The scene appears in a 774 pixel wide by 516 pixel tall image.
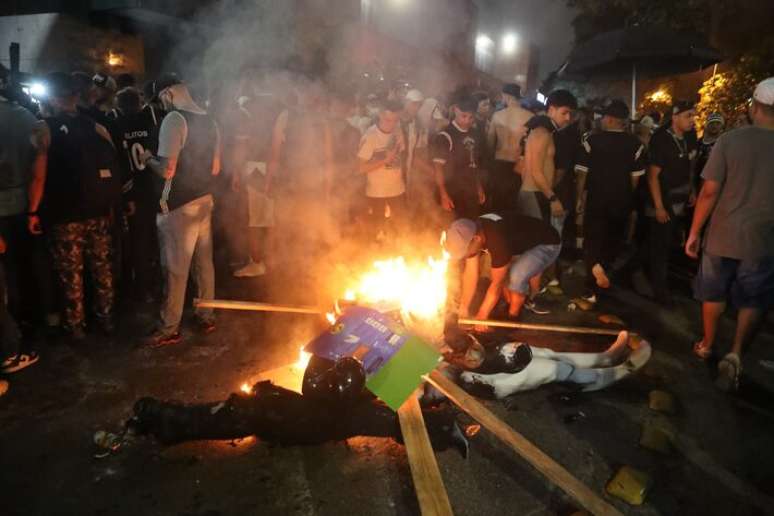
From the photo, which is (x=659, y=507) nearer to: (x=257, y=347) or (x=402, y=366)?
(x=402, y=366)

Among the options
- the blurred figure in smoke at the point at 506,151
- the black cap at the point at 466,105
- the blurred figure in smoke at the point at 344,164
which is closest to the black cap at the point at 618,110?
the blurred figure in smoke at the point at 506,151

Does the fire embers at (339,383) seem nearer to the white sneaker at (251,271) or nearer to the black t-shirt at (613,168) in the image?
the white sneaker at (251,271)

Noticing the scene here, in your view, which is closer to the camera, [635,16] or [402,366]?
[402,366]

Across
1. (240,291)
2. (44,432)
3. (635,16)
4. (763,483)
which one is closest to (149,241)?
(240,291)

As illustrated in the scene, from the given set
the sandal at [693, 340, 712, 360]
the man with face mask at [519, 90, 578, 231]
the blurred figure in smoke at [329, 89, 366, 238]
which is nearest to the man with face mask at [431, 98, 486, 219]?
the man with face mask at [519, 90, 578, 231]

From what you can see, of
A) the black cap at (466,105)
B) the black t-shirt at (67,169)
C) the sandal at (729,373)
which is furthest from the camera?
the black cap at (466,105)

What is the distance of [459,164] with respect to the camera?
6.34 meters

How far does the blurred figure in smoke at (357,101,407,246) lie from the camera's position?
250 inches

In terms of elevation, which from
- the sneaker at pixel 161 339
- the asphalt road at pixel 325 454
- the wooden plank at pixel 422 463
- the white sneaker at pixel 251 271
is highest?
the white sneaker at pixel 251 271

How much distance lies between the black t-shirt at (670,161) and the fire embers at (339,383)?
427 centimetres

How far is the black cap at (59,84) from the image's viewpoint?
4043 millimetres

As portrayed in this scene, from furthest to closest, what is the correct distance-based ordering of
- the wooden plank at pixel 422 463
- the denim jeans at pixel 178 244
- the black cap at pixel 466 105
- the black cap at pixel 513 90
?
the black cap at pixel 513 90 < the black cap at pixel 466 105 < the denim jeans at pixel 178 244 < the wooden plank at pixel 422 463

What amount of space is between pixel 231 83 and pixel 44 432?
5119 mm

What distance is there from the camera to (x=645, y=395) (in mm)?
3826
